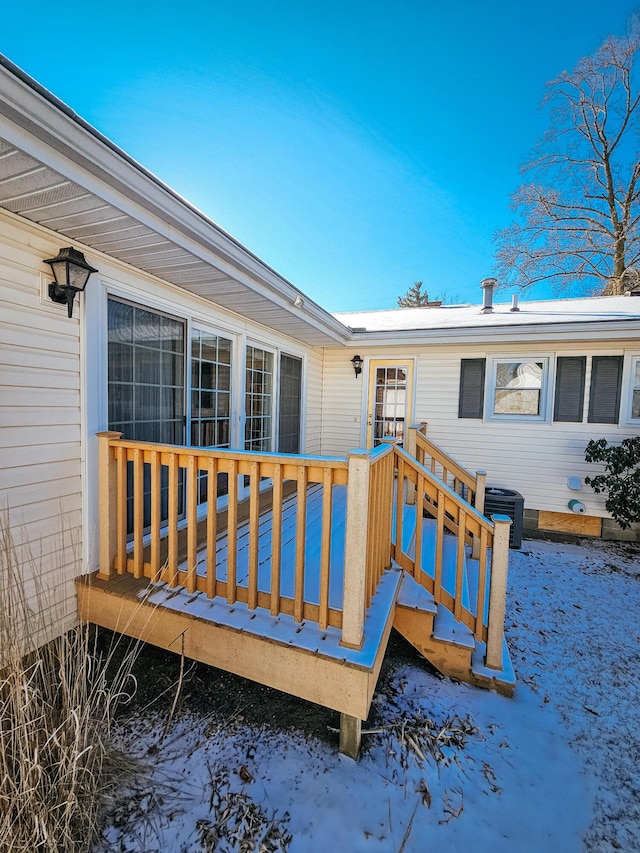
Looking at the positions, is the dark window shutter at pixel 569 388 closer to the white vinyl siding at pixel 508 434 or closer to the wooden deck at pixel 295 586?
the white vinyl siding at pixel 508 434

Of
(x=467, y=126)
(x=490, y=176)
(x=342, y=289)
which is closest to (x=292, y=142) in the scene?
(x=467, y=126)

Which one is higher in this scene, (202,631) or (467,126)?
(467,126)

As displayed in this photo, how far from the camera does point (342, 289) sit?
22.9m

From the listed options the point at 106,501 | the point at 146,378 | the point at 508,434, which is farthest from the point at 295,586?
the point at 508,434

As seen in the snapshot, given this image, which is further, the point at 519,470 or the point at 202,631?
the point at 519,470

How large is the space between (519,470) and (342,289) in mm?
19863

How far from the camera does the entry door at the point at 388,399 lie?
611 centimetres

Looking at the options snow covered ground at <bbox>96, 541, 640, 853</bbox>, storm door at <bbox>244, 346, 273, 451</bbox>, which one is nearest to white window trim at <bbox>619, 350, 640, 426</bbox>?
snow covered ground at <bbox>96, 541, 640, 853</bbox>

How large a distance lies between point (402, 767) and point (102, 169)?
318 cm

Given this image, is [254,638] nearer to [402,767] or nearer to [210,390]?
[402,767]

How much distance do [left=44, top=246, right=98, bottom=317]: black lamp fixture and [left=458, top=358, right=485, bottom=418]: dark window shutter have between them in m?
5.06

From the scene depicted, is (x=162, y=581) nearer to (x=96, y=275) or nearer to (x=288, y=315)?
(x=96, y=275)

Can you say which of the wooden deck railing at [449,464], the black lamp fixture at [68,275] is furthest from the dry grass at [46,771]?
the wooden deck railing at [449,464]

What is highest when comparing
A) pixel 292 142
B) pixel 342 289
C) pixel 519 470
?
pixel 342 289
